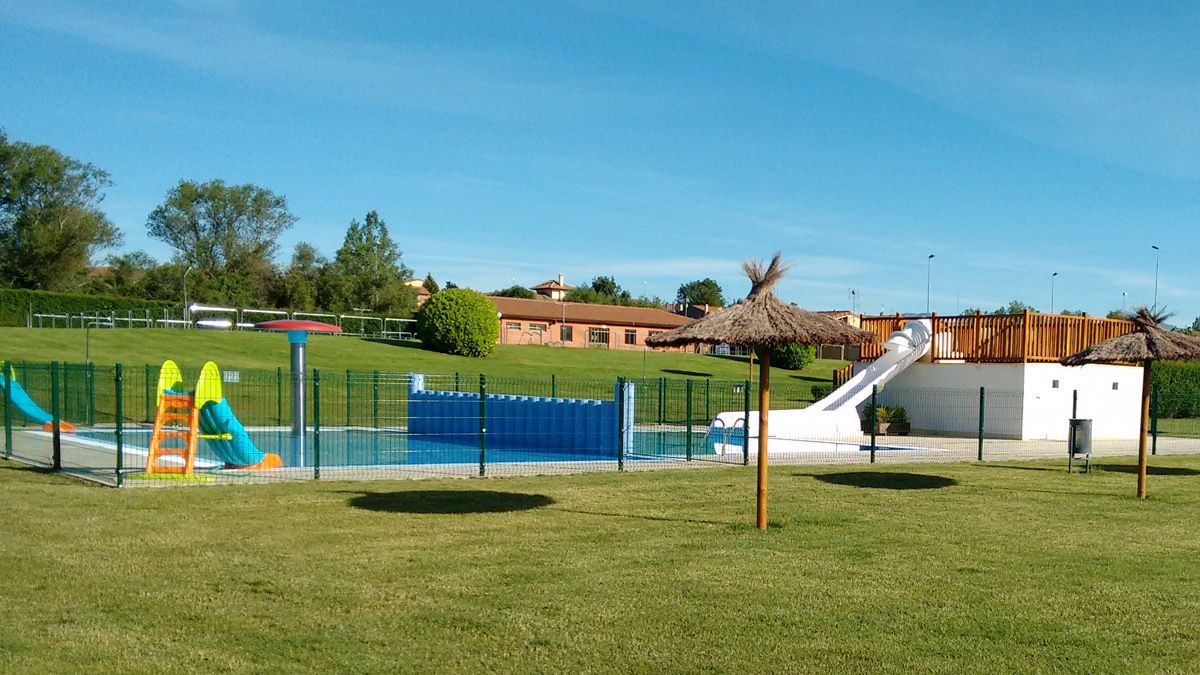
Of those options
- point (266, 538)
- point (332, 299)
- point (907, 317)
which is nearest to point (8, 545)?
point (266, 538)

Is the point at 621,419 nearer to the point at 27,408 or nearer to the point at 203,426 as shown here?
the point at 203,426

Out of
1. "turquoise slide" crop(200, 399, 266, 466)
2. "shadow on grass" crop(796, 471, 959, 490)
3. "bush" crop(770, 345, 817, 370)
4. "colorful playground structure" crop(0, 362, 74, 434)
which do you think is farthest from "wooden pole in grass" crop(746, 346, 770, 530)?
"bush" crop(770, 345, 817, 370)

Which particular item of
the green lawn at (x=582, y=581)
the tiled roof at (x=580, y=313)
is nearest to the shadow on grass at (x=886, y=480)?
the green lawn at (x=582, y=581)

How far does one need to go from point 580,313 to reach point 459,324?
98.5 ft

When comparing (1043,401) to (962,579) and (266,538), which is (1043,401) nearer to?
(962,579)

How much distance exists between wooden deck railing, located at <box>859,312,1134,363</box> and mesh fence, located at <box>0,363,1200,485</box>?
105 centimetres

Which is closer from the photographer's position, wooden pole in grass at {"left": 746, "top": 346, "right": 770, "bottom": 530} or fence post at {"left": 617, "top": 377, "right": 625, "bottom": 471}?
wooden pole in grass at {"left": 746, "top": 346, "right": 770, "bottom": 530}

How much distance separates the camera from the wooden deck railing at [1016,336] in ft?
88.6

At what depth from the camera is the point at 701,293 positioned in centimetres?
13312

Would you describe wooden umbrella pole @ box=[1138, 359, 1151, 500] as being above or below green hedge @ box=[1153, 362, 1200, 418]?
above

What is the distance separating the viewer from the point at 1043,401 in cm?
2689

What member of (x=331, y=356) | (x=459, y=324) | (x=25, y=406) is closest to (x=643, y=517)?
(x=25, y=406)

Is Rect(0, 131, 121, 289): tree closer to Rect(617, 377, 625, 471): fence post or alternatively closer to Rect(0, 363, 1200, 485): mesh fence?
Rect(0, 363, 1200, 485): mesh fence

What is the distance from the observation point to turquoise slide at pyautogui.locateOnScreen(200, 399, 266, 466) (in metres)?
16.5
